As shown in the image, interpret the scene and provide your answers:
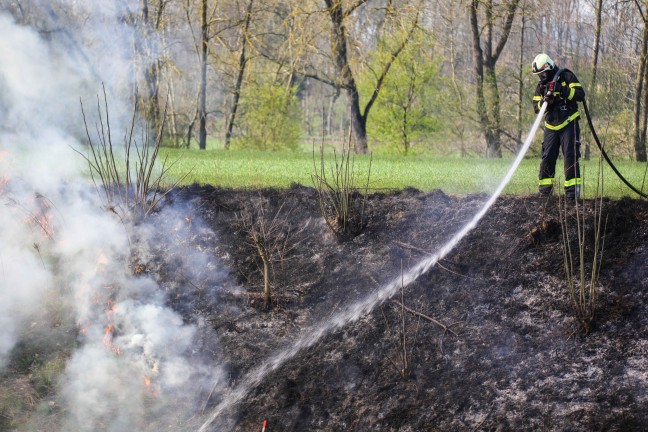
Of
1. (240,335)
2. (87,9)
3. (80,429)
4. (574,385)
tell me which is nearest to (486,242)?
(574,385)

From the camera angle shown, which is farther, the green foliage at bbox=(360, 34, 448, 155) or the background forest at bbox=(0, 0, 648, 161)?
the green foliage at bbox=(360, 34, 448, 155)

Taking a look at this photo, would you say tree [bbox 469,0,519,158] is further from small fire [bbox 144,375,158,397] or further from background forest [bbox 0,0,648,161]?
small fire [bbox 144,375,158,397]

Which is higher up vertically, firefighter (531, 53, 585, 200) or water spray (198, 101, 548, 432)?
firefighter (531, 53, 585, 200)

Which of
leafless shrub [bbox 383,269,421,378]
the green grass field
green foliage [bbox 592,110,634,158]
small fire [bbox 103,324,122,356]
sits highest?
green foliage [bbox 592,110,634,158]

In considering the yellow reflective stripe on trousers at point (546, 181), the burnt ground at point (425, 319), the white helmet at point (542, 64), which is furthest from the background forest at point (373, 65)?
the yellow reflective stripe on trousers at point (546, 181)

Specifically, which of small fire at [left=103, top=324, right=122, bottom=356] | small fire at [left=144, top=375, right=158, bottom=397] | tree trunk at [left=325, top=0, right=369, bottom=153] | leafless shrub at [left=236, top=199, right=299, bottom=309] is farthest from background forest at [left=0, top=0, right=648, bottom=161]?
small fire at [left=144, top=375, right=158, bottom=397]

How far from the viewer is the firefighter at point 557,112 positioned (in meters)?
8.88

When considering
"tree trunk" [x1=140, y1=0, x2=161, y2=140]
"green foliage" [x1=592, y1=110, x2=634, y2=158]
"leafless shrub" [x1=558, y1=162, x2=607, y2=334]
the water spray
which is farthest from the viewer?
"green foliage" [x1=592, y1=110, x2=634, y2=158]

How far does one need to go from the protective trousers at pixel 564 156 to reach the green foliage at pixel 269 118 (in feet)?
51.1

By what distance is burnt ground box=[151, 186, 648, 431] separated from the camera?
247 inches

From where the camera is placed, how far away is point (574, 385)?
6.21 metres

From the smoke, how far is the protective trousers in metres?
4.48

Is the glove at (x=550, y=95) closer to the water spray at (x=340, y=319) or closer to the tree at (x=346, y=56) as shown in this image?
the water spray at (x=340, y=319)

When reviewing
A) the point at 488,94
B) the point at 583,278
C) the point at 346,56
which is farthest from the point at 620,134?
the point at 583,278
